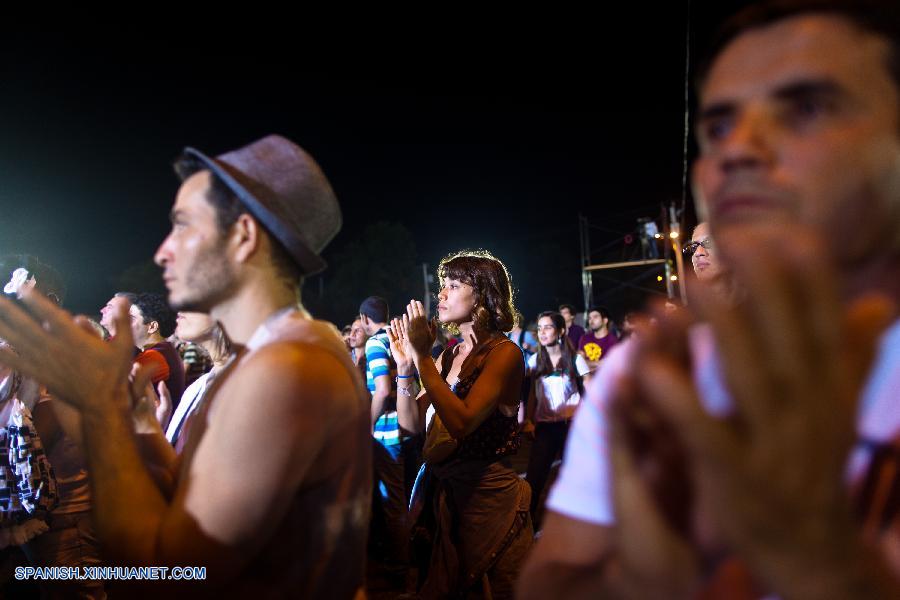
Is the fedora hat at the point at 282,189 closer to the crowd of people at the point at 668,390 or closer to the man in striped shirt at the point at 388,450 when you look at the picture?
the crowd of people at the point at 668,390

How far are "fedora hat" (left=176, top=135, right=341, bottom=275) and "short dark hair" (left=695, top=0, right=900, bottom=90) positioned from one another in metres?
1.43

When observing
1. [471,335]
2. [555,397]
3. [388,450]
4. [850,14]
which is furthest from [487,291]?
[555,397]

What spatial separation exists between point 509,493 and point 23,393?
331 cm

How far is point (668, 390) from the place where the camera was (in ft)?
2.48

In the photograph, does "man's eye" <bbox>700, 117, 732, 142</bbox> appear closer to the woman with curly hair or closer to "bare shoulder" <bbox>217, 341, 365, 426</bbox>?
"bare shoulder" <bbox>217, 341, 365, 426</bbox>

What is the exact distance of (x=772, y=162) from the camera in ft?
3.62

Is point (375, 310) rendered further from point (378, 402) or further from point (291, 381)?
point (291, 381)

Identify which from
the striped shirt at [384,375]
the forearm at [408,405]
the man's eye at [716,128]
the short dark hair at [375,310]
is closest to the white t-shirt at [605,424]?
the man's eye at [716,128]

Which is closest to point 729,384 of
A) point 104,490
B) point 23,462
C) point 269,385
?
point 269,385

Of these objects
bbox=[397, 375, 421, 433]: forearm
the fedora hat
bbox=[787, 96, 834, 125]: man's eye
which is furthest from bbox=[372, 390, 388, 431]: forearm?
bbox=[787, 96, 834, 125]: man's eye

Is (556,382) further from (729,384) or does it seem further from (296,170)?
(729,384)

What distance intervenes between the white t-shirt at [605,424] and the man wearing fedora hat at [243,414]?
2.63ft

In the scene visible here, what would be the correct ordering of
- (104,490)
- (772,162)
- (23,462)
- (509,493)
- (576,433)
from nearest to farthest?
(772,162) < (576,433) < (104,490) < (23,462) < (509,493)

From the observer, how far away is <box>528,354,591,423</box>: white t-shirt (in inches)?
321
